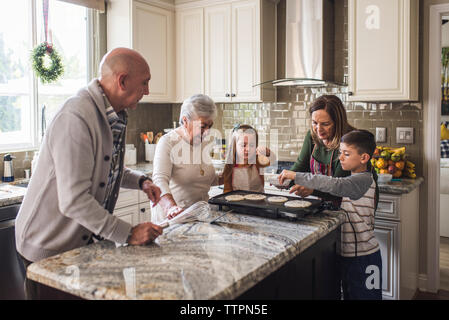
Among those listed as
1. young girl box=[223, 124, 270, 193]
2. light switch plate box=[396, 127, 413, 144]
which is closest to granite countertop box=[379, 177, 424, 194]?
light switch plate box=[396, 127, 413, 144]

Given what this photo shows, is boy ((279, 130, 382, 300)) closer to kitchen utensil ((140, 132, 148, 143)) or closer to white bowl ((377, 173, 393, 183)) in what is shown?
white bowl ((377, 173, 393, 183))

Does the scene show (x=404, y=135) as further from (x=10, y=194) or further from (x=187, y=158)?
(x=10, y=194)

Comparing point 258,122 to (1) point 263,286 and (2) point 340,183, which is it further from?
(1) point 263,286

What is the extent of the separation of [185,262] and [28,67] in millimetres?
2916

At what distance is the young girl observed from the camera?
249 cm

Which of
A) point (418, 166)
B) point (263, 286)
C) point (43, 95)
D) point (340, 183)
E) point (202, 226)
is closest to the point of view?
point (263, 286)

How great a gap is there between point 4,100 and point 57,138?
2.41 metres

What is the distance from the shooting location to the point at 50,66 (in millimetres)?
3516

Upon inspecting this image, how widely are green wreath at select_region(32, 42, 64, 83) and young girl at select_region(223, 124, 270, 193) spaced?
1861mm

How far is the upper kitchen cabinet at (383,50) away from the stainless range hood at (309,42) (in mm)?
359

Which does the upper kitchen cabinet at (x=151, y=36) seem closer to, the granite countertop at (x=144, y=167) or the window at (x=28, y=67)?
the window at (x=28, y=67)

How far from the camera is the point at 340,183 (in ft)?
6.62

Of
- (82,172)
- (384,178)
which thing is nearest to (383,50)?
(384,178)
